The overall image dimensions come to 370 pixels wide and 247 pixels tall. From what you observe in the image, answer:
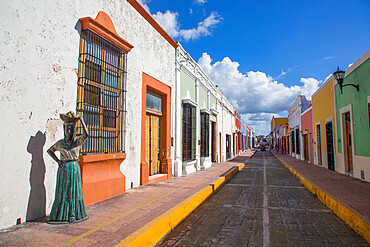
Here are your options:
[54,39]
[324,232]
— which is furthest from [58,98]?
[324,232]

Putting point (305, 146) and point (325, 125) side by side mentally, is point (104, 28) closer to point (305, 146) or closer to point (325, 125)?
point (325, 125)

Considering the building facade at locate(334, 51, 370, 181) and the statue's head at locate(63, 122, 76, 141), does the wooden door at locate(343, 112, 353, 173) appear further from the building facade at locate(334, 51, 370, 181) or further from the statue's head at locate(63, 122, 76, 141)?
the statue's head at locate(63, 122, 76, 141)

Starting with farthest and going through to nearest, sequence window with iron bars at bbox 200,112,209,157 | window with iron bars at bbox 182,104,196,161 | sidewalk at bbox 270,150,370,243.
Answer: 1. window with iron bars at bbox 200,112,209,157
2. window with iron bars at bbox 182,104,196,161
3. sidewalk at bbox 270,150,370,243

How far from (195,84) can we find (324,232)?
945 cm

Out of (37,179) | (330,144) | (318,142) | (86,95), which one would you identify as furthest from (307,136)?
(37,179)

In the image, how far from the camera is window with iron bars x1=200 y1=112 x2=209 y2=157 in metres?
13.8

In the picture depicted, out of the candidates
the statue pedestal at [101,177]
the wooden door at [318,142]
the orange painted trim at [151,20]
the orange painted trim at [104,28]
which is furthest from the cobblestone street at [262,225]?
the wooden door at [318,142]

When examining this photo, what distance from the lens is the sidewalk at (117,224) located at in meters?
3.23

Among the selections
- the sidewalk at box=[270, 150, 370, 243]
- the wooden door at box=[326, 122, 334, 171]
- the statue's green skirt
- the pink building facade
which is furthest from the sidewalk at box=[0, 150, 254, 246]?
the pink building facade

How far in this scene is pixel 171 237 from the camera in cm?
398

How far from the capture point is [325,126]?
545 inches

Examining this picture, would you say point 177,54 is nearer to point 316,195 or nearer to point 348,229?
point 316,195

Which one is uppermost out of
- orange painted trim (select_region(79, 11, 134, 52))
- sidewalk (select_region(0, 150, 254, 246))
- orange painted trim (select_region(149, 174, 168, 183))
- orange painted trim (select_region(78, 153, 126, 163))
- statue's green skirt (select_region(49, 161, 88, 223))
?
orange painted trim (select_region(79, 11, 134, 52))

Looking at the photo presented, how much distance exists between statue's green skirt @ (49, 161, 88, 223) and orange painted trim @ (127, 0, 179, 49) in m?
4.97
